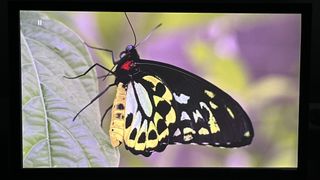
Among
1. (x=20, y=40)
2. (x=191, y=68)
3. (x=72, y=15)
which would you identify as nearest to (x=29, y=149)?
(x=20, y=40)

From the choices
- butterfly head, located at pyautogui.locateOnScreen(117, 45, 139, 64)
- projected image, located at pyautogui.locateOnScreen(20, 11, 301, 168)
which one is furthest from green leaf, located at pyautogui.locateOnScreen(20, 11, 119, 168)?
butterfly head, located at pyautogui.locateOnScreen(117, 45, 139, 64)

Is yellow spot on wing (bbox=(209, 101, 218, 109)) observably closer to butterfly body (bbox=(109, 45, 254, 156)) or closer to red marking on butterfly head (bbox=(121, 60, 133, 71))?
butterfly body (bbox=(109, 45, 254, 156))

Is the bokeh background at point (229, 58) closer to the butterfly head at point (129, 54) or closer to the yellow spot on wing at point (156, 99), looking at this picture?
the butterfly head at point (129, 54)

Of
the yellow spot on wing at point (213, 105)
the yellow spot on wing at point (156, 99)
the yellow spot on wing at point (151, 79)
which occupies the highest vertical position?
the yellow spot on wing at point (151, 79)

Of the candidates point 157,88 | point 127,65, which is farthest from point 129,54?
point 157,88

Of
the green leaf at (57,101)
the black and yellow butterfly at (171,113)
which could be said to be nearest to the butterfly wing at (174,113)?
the black and yellow butterfly at (171,113)

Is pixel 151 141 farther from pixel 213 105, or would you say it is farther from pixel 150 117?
pixel 213 105
